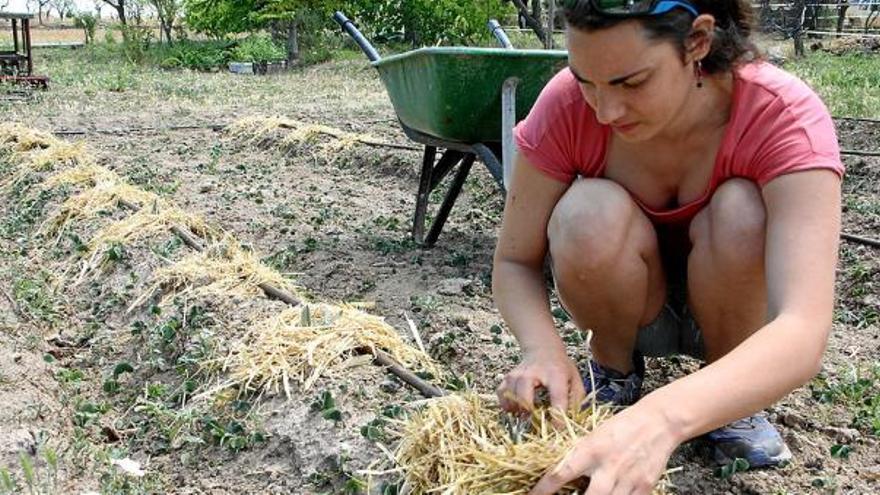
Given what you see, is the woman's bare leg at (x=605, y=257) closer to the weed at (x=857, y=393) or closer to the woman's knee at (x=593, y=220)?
the woman's knee at (x=593, y=220)

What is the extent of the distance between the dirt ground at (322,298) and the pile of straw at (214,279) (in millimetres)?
117

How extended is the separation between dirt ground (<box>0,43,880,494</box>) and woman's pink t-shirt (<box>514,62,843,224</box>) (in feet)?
1.54

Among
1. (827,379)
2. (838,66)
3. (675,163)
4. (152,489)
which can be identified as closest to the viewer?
(675,163)

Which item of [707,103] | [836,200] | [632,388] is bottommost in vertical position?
[632,388]

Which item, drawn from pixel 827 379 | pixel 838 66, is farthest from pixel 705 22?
pixel 838 66

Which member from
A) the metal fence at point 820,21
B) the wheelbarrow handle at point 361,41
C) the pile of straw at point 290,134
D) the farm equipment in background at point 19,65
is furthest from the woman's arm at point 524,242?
the metal fence at point 820,21

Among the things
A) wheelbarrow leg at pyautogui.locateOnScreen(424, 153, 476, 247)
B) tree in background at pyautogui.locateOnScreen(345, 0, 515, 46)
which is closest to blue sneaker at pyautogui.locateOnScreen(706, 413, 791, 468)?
wheelbarrow leg at pyautogui.locateOnScreen(424, 153, 476, 247)

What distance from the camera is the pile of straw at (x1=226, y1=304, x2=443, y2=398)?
97.9 inches

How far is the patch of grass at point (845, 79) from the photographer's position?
7.99 m

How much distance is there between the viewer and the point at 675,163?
6.88 ft

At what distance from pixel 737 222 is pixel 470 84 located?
1957mm

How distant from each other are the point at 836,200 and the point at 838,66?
483 inches

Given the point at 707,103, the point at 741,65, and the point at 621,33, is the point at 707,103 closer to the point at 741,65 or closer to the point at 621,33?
the point at 741,65

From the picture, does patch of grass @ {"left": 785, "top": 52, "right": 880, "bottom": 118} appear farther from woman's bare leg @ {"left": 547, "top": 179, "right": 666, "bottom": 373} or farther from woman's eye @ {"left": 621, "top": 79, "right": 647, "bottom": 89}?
woman's eye @ {"left": 621, "top": 79, "right": 647, "bottom": 89}
